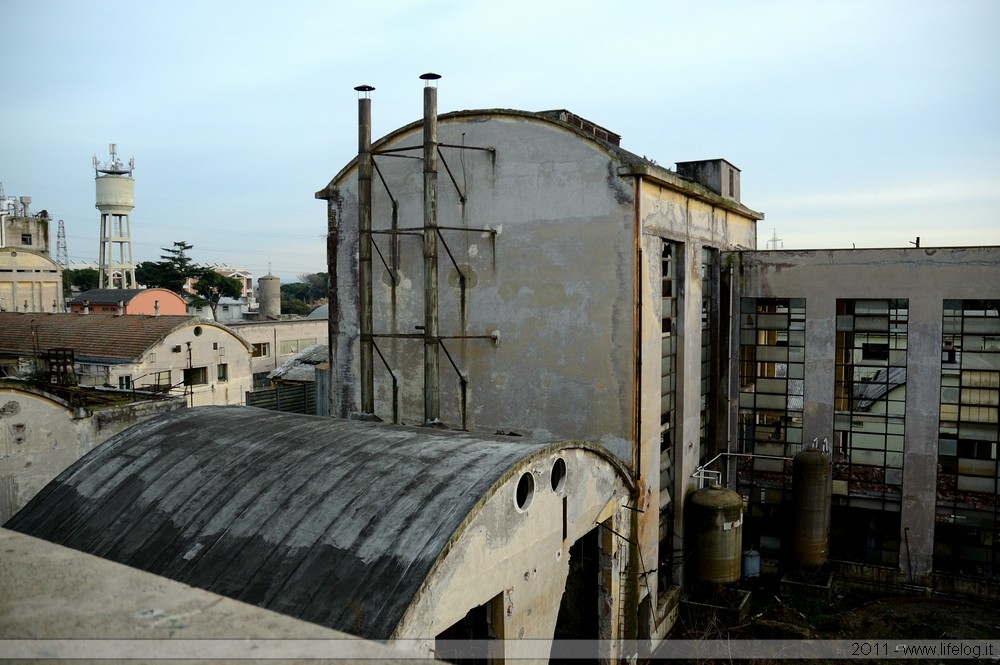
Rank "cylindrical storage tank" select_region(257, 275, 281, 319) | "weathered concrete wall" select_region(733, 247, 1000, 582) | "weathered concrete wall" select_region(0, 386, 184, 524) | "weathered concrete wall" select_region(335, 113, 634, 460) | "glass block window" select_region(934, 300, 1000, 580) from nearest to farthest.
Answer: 1. "weathered concrete wall" select_region(335, 113, 634, 460)
2. "weathered concrete wall" select_region(0, 386, 184, 524)
3. "glass block window" select_region(934, 300, 1000, 580)
4. "weathered concrete wall" select_region(733, 247, 1000, 582)
5. "cylindrical storage tank" select_region(257, 275, 281, 319)

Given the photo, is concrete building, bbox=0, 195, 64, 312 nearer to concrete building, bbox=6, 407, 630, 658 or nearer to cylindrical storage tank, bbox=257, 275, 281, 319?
cylindrical storage tank, bbox=257, 275, 281, 319

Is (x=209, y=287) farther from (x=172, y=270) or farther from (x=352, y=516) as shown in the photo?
(x=352, y=516)

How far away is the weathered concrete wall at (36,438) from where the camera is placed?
1434 cm

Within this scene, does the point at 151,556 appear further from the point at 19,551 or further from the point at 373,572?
the point at 19,551

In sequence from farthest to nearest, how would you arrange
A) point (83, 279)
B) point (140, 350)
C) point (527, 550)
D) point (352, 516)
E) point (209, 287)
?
point (83, 279), point (209, 287), point (140, 350), point (527, 550), point (352, 516)

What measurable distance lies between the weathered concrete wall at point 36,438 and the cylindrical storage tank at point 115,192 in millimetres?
43807

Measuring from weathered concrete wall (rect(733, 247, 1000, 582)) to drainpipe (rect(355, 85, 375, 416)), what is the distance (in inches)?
397

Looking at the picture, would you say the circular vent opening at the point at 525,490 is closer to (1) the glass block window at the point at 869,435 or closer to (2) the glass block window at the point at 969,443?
(1) the glass block window at the point at 869,435

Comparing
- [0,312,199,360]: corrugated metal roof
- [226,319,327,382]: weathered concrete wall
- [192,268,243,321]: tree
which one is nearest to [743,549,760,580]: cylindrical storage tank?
[0,312,199,360]: corrugated metal roof

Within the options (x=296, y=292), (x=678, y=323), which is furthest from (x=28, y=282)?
(x=296, y=292)

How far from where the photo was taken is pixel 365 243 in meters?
15.8

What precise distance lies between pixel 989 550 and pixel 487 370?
12.1 m

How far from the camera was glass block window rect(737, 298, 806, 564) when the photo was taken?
18453 millimetres

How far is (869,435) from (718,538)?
194 inches
